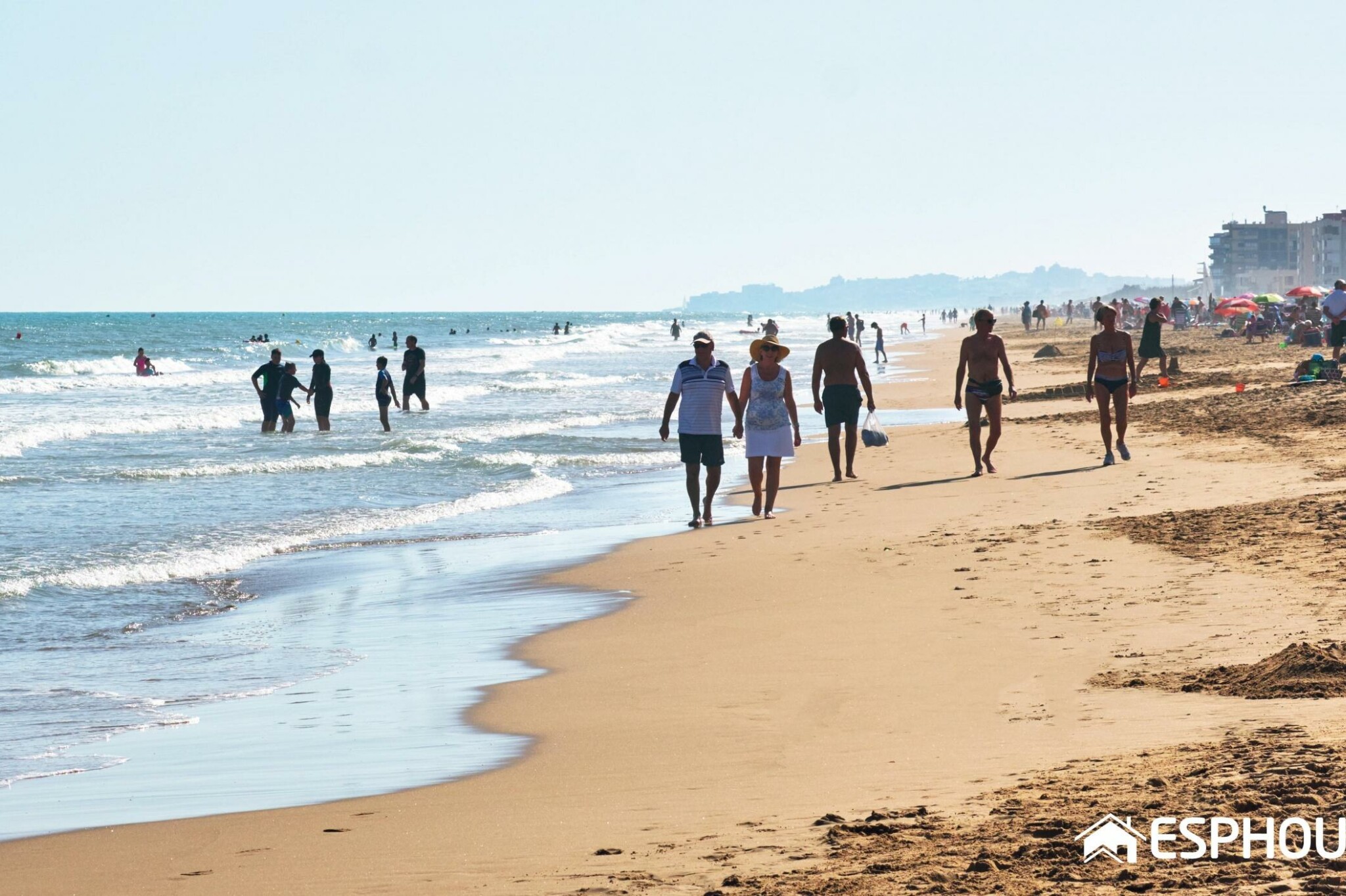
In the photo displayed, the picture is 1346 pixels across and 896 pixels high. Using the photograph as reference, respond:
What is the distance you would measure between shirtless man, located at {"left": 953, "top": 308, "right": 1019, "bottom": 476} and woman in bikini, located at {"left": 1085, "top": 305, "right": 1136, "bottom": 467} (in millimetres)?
844

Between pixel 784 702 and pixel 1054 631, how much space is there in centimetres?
164

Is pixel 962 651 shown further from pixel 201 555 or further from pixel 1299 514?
pixel 201 555

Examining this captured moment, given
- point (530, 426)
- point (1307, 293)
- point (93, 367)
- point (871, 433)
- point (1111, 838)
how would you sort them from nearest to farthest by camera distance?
1. point (1111, 838)
2. point (871, 433)
3. point (530, 426)
4. point (1307, 293)
5. point (93, 367)

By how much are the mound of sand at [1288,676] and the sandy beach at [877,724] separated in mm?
16

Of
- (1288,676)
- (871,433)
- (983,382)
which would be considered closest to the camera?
(1288,676)

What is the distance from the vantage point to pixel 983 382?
13.6m

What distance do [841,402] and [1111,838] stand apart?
10.3 meters

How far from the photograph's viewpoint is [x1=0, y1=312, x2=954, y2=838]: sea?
5.41 m

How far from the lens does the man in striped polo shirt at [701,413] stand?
11461 mm

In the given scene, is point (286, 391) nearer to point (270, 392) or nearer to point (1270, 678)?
point (270, 392)

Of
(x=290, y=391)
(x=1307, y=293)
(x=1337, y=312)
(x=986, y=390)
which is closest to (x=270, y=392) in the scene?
(x=290, y=391)

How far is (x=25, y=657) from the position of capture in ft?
25.3

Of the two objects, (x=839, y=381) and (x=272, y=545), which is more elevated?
(x=839, y=381)

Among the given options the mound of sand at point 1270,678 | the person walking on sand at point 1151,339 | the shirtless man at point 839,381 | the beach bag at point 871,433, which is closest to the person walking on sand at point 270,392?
the beach bag at point 871,433
